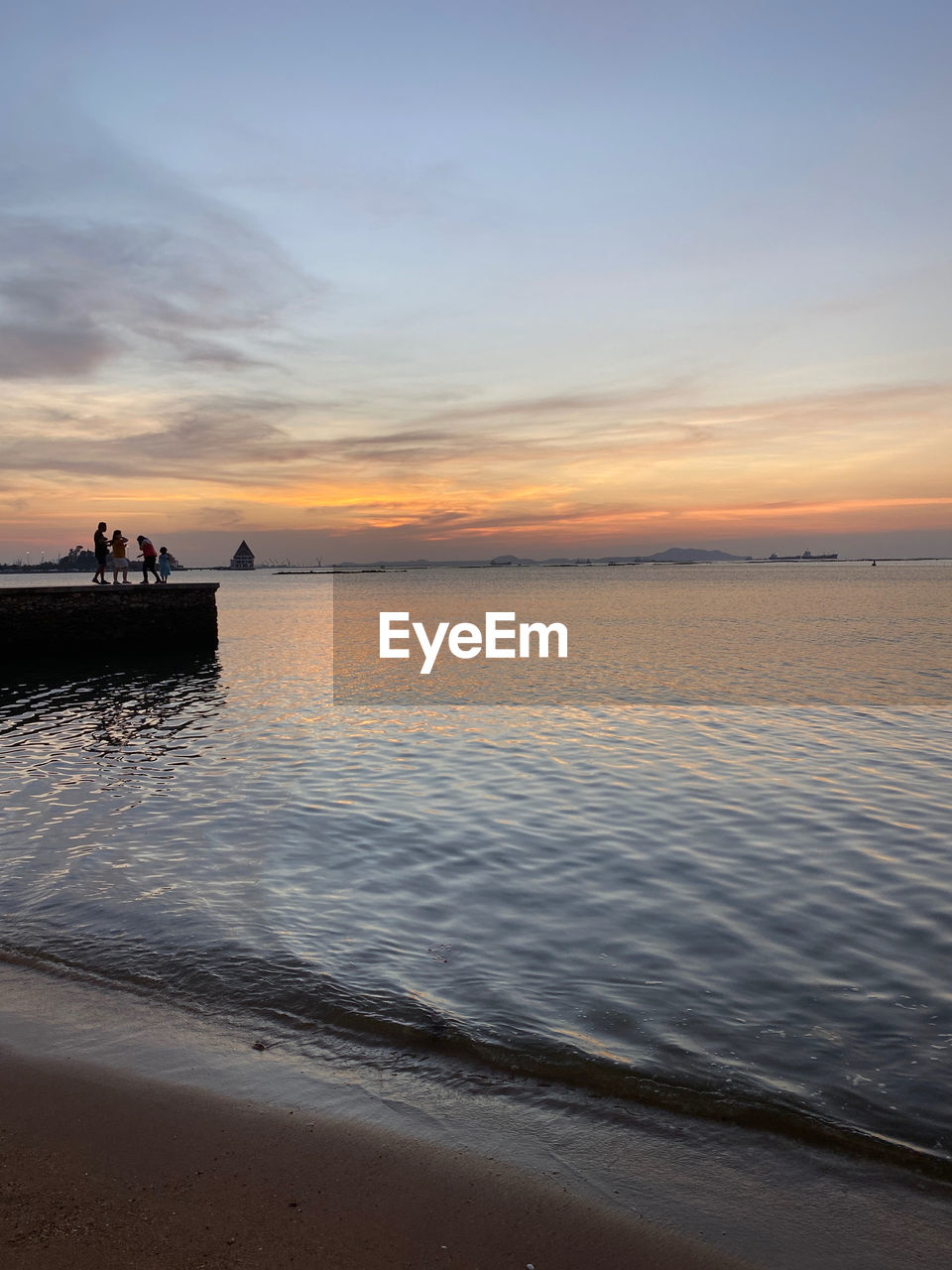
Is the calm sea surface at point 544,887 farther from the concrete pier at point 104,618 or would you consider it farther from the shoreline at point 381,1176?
the concrete pier at point 104,618

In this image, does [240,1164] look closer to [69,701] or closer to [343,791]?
[343,791]

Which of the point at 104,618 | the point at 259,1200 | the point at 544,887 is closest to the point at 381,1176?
the point at 259,1200

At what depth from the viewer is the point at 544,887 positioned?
9.91 m

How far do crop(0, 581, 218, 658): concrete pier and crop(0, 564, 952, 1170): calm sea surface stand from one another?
37.2 ft

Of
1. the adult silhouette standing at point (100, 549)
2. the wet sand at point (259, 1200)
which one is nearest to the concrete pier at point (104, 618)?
the adult silhouette standing at point (100, 549)

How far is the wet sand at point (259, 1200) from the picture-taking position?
3803 millimetres

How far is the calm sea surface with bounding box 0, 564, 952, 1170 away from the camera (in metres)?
6.27

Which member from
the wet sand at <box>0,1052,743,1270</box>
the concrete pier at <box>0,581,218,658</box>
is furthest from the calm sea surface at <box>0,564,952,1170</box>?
the concrete pier at <box>0,581,218,658</box>

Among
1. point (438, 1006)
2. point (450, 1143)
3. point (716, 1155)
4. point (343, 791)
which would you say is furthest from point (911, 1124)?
point (343, 791)

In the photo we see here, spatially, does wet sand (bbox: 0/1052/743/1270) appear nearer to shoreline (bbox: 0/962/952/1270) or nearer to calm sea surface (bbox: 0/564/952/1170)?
shoreline (bbox: 0/962/952/1270)

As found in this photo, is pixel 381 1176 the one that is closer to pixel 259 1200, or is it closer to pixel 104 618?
pixel 259 1200

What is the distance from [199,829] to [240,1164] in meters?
8.08

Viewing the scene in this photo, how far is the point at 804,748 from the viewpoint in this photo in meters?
17.8

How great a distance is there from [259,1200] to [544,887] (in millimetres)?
6005
